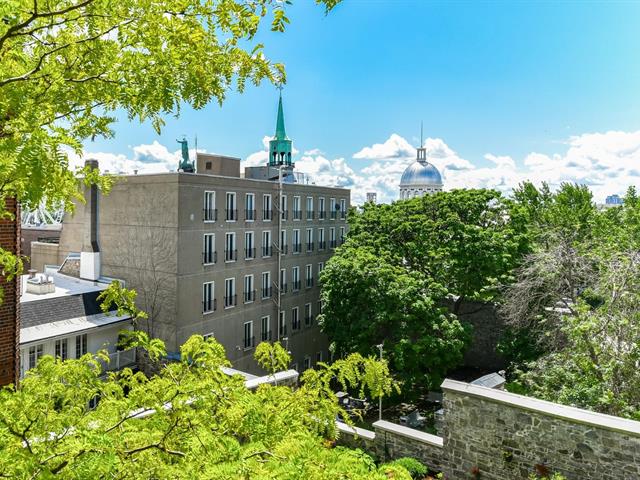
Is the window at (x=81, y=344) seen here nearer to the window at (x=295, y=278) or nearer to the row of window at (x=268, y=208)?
the row of window at (x=268, y=208)

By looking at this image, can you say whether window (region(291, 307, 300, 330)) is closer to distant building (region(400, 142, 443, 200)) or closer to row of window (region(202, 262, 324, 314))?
row of window (region(202, 262, 324, 314))

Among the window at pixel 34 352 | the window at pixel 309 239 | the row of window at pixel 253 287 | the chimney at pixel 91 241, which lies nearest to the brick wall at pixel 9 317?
the window at pixel 34 352

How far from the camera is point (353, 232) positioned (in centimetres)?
2992

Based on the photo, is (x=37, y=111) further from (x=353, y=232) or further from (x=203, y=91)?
(x=353, y=232)

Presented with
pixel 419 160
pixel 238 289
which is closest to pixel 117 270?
pixel 238 289

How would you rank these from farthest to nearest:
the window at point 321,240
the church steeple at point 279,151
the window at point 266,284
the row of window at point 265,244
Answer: the church steeple at point 279,151 → the window at point 321,240 → the window at point 266,284 → the row of window at point 265,244

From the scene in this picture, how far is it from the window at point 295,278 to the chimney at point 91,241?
1260 centimetres

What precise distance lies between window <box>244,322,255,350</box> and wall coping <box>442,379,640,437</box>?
66.4 ft

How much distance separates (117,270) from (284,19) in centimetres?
2607

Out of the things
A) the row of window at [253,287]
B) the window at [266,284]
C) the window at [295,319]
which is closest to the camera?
the row of window at [253,287]

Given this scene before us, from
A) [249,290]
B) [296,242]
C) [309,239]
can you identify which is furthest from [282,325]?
[309,239]

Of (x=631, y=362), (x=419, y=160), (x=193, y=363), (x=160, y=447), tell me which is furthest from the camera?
(x=419, y=160)

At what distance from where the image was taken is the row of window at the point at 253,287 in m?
26.6

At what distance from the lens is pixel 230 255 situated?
92.7 feet
